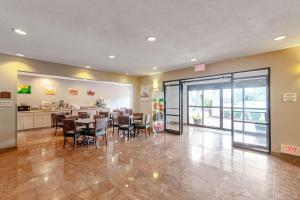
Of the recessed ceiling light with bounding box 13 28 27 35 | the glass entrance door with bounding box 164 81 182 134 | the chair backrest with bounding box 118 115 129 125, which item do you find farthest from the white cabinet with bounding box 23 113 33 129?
the glass entrance door with bounding box 164 81 182 134

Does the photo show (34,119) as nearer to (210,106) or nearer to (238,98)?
(238,98)

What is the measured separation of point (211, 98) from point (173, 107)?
2.93m

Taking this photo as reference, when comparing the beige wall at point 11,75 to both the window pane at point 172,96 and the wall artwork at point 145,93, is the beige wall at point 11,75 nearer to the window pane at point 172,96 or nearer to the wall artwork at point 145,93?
the wall artwork at point 145,93

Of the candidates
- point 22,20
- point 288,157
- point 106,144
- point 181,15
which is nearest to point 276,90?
point 288,157

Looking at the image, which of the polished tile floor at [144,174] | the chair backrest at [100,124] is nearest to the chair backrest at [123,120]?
the chair backrest at [100,124]

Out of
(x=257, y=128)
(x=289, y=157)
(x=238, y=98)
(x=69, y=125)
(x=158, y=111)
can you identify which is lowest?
(x=289, y=157)

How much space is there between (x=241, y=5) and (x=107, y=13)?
1904mm

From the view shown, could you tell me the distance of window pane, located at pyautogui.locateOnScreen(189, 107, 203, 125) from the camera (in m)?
9.05

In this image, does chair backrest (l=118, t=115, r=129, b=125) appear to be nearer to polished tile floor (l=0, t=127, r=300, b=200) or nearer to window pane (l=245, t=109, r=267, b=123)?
polished tile floor (l=0, t=127, r=300, b=200)

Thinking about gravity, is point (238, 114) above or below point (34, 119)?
above

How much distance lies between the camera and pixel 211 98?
28.3 feet

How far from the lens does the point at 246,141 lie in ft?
16.0

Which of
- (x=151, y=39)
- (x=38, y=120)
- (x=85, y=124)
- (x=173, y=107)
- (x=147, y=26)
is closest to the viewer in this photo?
(x=147, y=26)

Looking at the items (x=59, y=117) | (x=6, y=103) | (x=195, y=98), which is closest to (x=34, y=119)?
(x=59, y=117)
